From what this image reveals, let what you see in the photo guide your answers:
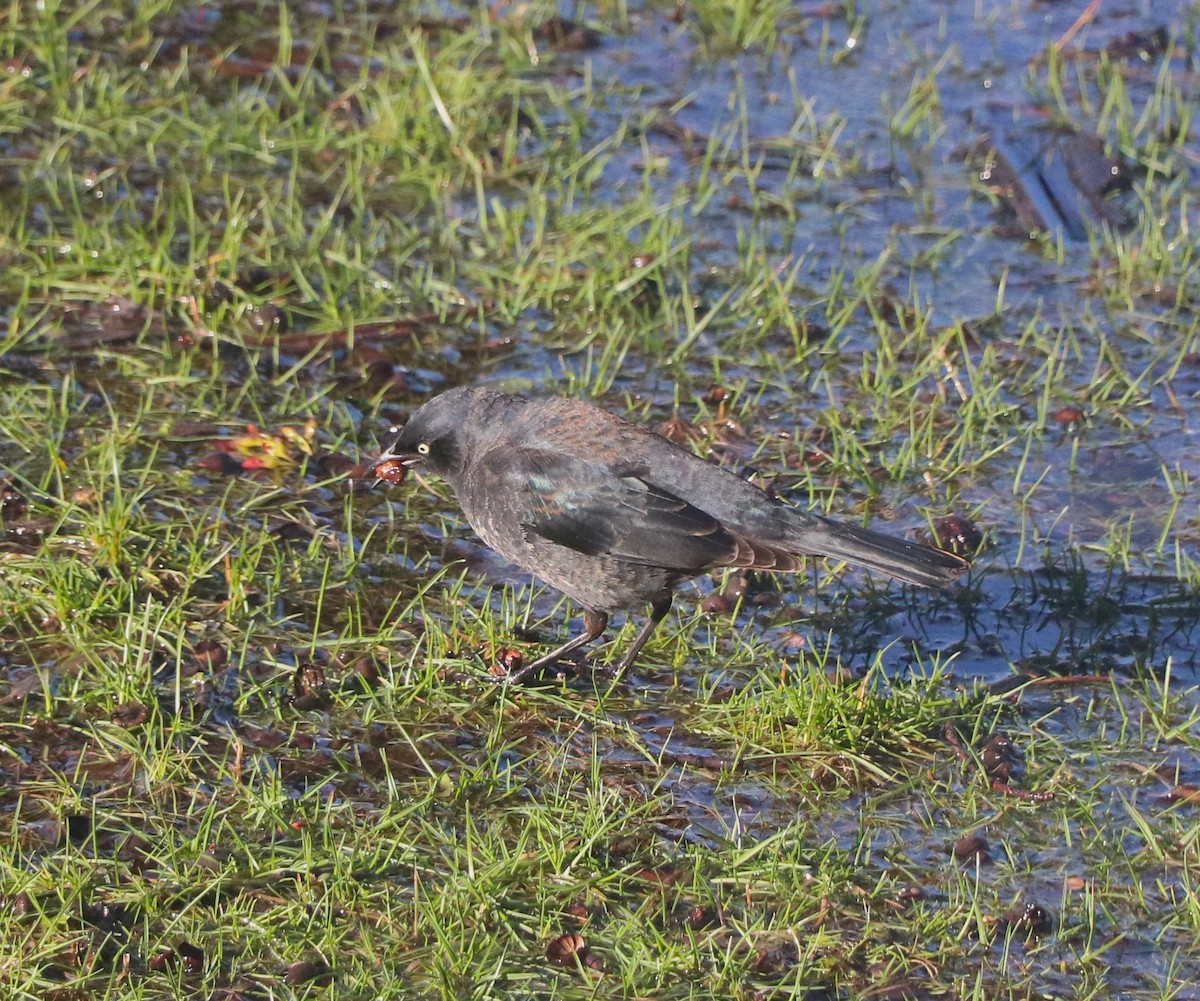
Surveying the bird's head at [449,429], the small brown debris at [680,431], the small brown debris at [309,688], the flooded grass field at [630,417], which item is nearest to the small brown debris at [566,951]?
the flooded grass field at [630,417]

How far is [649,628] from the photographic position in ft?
19.9

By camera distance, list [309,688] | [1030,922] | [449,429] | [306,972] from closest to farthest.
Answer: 1. [306,972]
2. [1030,922]
3. [309,688]
4. [449,429]

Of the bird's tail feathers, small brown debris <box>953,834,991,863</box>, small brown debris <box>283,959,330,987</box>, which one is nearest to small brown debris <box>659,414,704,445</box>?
the bird's tail feathers

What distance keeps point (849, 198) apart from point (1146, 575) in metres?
3.24

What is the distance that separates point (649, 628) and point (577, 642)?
0.27m

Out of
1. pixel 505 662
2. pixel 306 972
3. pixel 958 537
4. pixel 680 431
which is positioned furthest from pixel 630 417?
pixel 306 972

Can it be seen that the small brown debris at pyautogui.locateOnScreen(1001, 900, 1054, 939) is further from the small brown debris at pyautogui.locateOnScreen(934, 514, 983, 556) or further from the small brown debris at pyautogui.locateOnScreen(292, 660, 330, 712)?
the small brown debris at pyautogui.locateOnScreen(292, 660, 330, 712)

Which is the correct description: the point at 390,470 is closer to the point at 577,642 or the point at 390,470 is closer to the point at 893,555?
the point at 577,642

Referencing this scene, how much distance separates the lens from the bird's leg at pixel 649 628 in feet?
19.7

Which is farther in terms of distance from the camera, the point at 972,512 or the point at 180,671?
the point at 972,512

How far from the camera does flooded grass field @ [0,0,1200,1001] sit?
4867 millimetres

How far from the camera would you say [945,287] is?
8469 mm

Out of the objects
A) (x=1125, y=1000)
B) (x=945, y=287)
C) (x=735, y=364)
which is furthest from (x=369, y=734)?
(x=945, y=287)

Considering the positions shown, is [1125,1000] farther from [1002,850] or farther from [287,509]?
[287,509]
